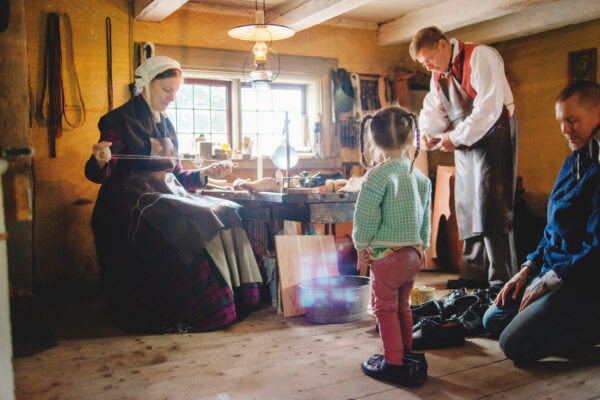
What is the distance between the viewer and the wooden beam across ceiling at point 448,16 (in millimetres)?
4703

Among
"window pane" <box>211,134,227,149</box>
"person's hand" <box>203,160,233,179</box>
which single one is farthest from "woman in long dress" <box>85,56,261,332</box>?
"window pane" <box>211,134,227,149</box>

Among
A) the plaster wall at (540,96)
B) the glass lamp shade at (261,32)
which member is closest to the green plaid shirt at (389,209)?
the glass lamp shade at (261,32)

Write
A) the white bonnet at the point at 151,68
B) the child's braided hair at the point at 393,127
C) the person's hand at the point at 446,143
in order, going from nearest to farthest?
1. the child's braided hair at the point at 393,127
2. the white bonnet at the point at 151,68
3. the person's hand at the point at 446,143

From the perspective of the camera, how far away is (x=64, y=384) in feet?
8.04

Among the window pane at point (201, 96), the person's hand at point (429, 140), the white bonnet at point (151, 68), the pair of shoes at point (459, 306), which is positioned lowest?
the pair of shoes at point (459, 306)

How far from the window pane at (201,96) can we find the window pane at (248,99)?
1.25 ft

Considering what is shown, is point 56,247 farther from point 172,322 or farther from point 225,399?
point 225,399

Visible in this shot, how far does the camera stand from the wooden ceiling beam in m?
4.86

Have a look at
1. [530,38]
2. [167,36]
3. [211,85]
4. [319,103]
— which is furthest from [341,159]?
[530,38]

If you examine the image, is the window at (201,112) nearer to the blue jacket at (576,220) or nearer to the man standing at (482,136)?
the man standing at (482,136)

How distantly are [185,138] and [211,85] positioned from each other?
62 cm

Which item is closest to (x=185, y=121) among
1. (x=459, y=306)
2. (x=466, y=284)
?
(x=466, y=284)

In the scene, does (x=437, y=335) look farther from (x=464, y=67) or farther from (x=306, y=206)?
(x=464, y=67)

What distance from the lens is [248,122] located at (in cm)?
563
